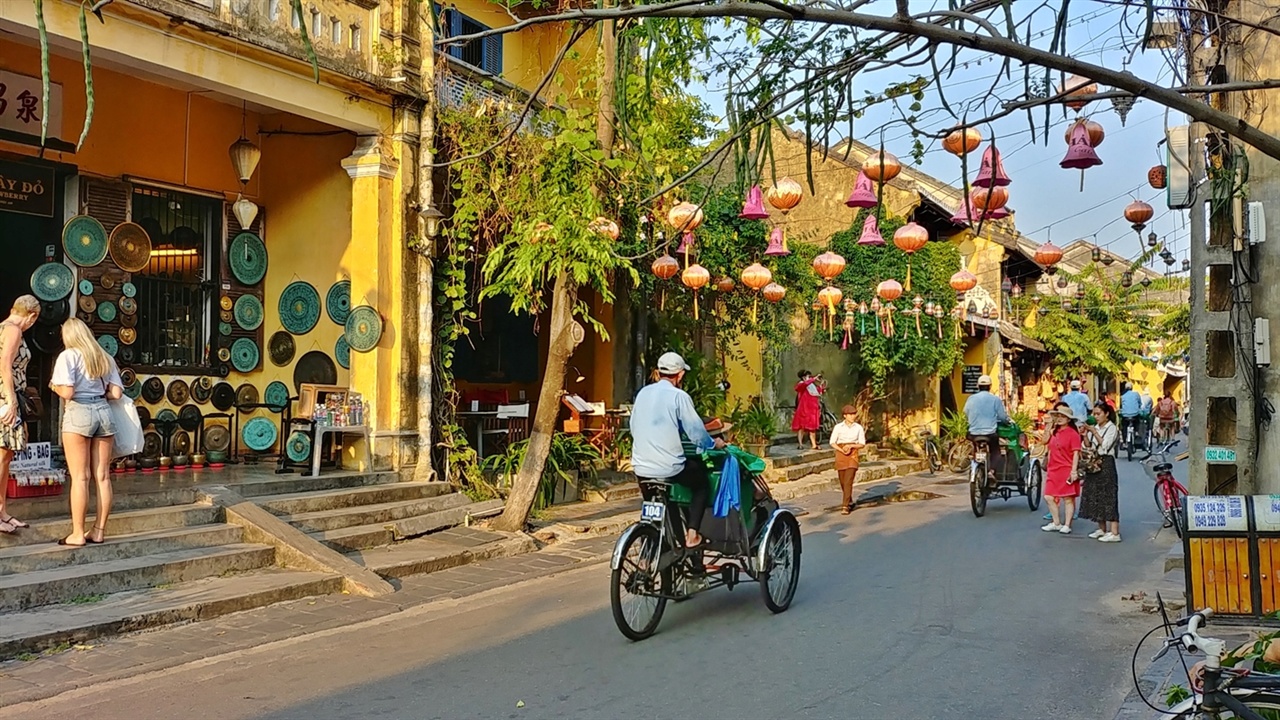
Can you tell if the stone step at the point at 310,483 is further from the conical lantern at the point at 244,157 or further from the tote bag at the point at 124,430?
the conical lantern at the point at 244,157

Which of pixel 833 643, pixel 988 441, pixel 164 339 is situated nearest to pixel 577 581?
pixel 833 643

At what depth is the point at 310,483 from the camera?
416 inches

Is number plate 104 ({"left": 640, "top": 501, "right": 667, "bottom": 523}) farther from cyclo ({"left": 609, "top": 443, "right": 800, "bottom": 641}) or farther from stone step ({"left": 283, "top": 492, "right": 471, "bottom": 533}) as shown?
stone step ({"left": 283, "top": 492, "right": 471, "bottom": 533})

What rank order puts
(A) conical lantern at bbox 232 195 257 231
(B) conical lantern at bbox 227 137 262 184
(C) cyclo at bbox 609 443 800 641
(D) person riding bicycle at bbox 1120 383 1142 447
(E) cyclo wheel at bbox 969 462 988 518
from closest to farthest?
1. (C) cyclo at bbox 609 443 800 641
2. (B) conical lantern at bbox 227 137 262 184
3. (A) conical lantern at bbox 232 195 257 231
4. (E) cyclo wheel at bbox 969 462 988 518
5. (D) person riding bicycle at bbox 1120 383 1142 447

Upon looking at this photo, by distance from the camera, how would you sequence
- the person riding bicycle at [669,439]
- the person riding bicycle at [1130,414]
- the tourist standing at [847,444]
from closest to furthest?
the person riding bicycle at [669,439] < the tourist standing at [847,444] < the person riding bicycle at [1130,414]

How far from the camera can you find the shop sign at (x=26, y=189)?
10.3 meters

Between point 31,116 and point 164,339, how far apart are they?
2827 millimetres

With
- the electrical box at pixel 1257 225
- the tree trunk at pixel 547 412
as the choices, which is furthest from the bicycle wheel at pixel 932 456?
the electrical box at pixel 1257 225

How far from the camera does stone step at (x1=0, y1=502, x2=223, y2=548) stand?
788 cm

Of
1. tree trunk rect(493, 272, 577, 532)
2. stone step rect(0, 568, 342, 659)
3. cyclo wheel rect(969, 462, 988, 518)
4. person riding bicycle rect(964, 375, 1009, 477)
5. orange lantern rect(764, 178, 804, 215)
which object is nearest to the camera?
stone step rect(0, 568, 342, 659)

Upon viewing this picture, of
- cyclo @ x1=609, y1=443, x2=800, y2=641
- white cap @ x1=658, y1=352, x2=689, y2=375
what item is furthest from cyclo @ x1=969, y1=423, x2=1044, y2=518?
white cap @ x1=658, y1=352, x2=689, y2=375

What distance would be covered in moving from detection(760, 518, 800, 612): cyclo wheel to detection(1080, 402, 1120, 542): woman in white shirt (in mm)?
5631

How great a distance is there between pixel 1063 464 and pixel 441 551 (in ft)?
24.3

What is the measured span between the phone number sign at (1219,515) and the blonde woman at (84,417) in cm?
816
